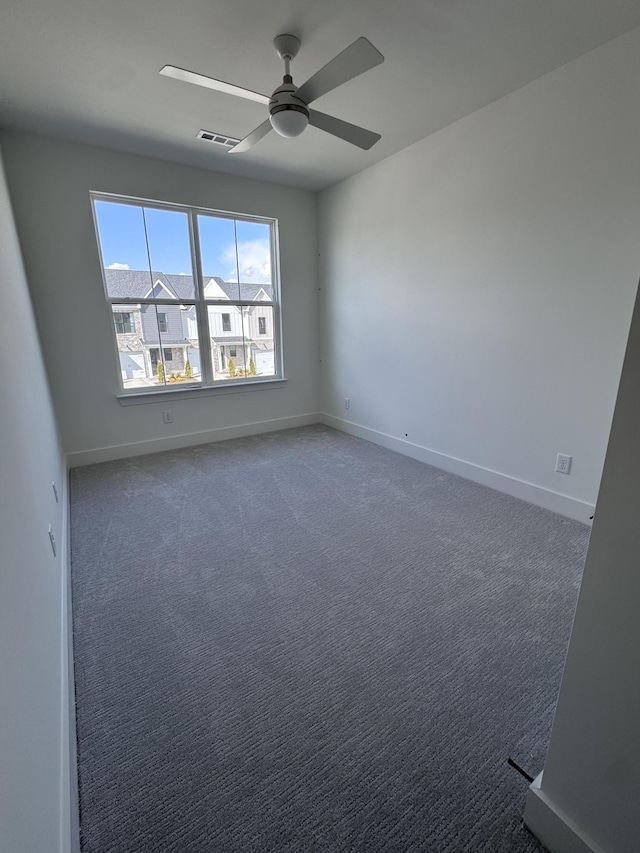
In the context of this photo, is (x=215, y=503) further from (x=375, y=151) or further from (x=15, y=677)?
(x=375, y=151)

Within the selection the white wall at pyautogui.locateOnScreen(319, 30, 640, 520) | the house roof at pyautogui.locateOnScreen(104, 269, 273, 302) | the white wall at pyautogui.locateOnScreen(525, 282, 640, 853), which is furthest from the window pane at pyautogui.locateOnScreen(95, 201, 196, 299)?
the white wall at pyautogui.locateOnScreen(525, 282, 640, 853)

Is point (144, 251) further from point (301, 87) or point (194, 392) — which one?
point (301, 87)

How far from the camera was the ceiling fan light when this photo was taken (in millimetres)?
1917

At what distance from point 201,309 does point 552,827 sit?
4129 mm

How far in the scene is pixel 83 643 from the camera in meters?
1.59

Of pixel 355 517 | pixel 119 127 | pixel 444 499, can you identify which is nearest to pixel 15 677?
pixel 355 517

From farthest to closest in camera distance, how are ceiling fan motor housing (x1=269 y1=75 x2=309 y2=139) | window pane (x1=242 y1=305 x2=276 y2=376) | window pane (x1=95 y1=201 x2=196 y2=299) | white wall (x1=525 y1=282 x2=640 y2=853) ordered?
window pane (x1=242 y1=305 x2=276 y2=376) < window pane (x1=95 y1=201 x2=196 y2=299) < ceiling fan motor housing (x1=269 y1=75 x2=309 y2=139) < white wall (x1=525 y1=282 x2=640 y2=853)

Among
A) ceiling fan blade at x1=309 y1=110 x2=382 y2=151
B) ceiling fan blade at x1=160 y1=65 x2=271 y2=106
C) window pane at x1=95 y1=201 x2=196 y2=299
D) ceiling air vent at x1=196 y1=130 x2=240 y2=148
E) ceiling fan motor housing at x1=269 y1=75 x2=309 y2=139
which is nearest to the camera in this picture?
ceiling fan blade at x1=160 y1=65 x2=271 y2=106

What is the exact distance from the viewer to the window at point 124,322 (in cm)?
354

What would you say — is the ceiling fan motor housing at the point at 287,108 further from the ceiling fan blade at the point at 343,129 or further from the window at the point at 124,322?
the window at the point at 124,322

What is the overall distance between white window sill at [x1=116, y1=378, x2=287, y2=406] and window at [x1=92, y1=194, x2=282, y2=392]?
7 cm

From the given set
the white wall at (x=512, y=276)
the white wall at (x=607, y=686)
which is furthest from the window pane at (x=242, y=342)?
the white wall at (x=607, y=686)

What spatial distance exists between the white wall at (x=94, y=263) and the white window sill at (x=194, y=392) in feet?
0.18

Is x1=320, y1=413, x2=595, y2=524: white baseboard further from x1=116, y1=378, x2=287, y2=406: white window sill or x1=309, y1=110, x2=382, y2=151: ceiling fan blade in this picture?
x1=309, y1=110, x2=382, y2=151: ceiling fan blade
